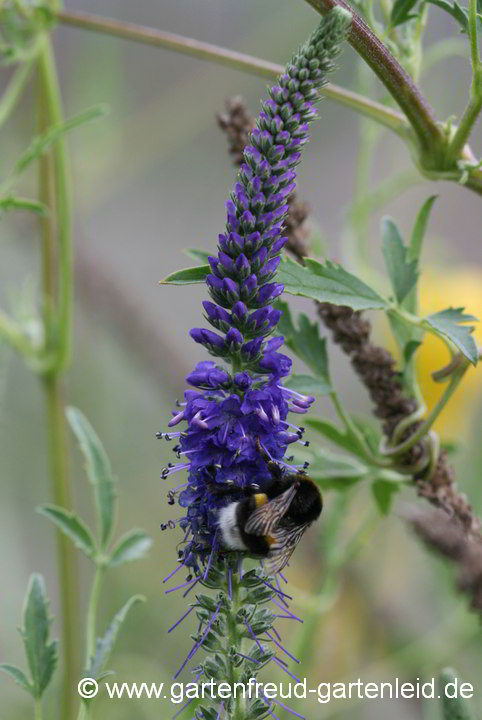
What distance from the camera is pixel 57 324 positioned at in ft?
3.32

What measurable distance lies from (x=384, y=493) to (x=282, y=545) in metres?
0.25

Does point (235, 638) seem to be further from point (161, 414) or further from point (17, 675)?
point (161, 414)

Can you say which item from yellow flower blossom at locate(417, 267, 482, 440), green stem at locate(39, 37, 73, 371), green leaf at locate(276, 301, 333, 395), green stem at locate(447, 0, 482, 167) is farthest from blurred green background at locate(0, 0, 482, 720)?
green stem at locate(447, 0, 482, 167)

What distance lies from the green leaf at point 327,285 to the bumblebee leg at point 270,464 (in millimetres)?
111

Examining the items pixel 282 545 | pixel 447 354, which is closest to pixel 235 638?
pixel 282 545

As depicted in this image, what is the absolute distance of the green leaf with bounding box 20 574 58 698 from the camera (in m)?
0.67

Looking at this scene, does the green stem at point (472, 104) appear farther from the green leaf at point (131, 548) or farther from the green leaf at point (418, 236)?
the green leaf at point (131, 548)

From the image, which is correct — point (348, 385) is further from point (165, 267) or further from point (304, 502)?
point (304, 502)

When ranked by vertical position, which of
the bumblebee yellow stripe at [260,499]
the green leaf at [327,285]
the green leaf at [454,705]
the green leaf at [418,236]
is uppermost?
the green leaf at [418,236]

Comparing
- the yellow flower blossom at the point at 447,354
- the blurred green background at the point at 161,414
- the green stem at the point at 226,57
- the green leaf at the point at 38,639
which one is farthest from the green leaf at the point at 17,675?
the yellow flower blossom at the point at 447,354

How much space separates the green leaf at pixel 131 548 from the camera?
2.44 ft

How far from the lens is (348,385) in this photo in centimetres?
201

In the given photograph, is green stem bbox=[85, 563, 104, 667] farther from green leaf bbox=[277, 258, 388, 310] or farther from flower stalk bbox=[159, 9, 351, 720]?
green leaf bbox=[277, 258, 388, 310]

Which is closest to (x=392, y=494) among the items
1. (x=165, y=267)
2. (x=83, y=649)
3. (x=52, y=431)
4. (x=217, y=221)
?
(x=52, y=431)
